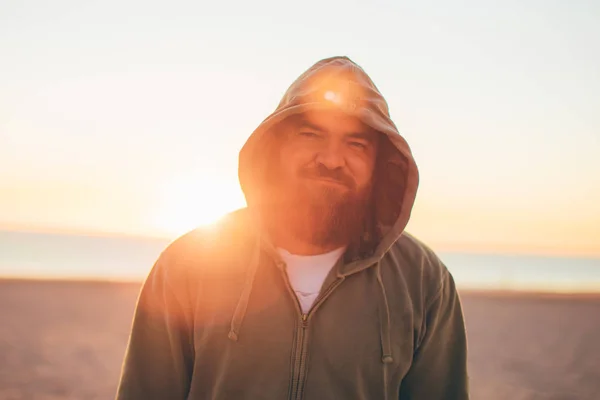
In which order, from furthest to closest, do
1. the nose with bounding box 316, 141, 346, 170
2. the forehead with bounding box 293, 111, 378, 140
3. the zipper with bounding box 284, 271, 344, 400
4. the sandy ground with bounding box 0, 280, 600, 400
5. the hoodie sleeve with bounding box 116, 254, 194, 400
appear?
the sandy ground with bounding box 0, 280, 600, 400
the forehead with bounding box 293, 111, 378, 140
the nose with bounding box 316, 141, 346, 170
the hoodie sleeve with bounding box 116, 254, 194, 400
the zipper with bounding box 284, 271, 344, 400

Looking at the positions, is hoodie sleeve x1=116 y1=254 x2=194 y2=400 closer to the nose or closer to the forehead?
the nose

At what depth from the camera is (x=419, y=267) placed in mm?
2119

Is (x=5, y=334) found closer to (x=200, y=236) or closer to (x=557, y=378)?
(x=200, y=236)

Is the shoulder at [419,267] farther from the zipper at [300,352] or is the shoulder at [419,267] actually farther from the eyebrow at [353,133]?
the eyebrow at [353,133]

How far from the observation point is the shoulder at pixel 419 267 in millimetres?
2074

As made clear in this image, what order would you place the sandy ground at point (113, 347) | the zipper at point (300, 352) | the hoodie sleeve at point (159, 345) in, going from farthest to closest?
the sandy ground at point (113, 347)
the hoodie sleeve at point (159, 345)
the zipper at point (300, 352)

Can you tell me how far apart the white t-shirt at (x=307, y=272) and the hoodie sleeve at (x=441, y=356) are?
1.49ft

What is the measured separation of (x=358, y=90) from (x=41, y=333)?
6.67 meters

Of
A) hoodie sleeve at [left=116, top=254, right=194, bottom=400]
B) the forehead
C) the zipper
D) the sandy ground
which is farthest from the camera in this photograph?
the sandy ground

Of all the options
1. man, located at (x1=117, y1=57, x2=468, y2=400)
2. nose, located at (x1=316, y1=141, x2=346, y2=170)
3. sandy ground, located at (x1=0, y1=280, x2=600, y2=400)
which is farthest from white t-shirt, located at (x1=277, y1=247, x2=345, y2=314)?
sandy ground, located at (x1=0, y1=280, x2=600, y2=400)

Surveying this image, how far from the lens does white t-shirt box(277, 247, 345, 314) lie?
6.60 feet

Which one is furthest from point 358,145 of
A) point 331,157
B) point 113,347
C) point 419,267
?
point 113,347

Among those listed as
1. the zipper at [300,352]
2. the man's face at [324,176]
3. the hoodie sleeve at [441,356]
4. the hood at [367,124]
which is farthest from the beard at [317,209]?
the hoodie sleeve at [441,356]

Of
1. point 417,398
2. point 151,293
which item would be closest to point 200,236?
point 151,293
